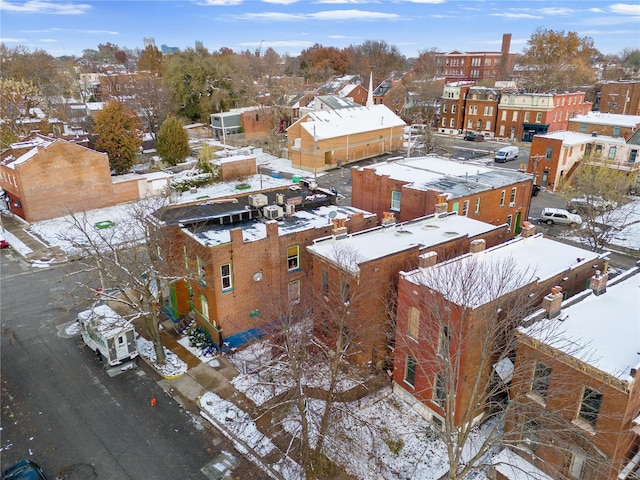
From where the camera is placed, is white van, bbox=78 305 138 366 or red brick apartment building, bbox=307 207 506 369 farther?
white van, bbox=78 305 138 366

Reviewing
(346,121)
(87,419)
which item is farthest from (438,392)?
(346,121)

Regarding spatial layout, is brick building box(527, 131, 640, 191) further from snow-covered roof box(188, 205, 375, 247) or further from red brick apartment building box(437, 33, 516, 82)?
red brick apartment building box(437, 33, 516, 82)

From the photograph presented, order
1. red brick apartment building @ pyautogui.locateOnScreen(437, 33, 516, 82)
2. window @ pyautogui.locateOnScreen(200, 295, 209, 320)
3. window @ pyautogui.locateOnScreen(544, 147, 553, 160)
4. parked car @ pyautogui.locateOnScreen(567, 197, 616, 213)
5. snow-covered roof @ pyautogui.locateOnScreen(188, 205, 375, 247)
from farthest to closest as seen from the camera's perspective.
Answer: red brick apartment building @ pyautogui.locateOnScreen(437, 33, 516, 82), window @ pyautogui.locateOnScreen(544, 147, 553, 160), parked car @ pyautogui.locateOnScreen(567, 197, 616, 213), window @ pyautogui.locateOnScreen(200, 295, 209, 320), snow-covered roof @ pyautogui.locateOnScreen(188, 205, 375, 247)

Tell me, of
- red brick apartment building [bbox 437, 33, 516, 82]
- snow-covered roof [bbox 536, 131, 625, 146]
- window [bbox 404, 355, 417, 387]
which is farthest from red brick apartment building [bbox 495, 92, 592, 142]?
window [bbox 404, 355, 417, 387]

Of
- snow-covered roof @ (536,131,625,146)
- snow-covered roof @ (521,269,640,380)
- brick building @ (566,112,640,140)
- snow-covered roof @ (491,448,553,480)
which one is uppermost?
brick building @ (566,112,640,140)

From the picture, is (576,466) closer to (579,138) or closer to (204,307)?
(204,307)

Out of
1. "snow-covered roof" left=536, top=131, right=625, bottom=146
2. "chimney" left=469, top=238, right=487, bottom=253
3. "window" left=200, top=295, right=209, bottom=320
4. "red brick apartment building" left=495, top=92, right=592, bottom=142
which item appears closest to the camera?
"chimney" left=469, top=238, right=487, bottom=253

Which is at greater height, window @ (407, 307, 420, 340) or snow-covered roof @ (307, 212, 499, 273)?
snow-covered roof @ (307, 212, 499, 273)
